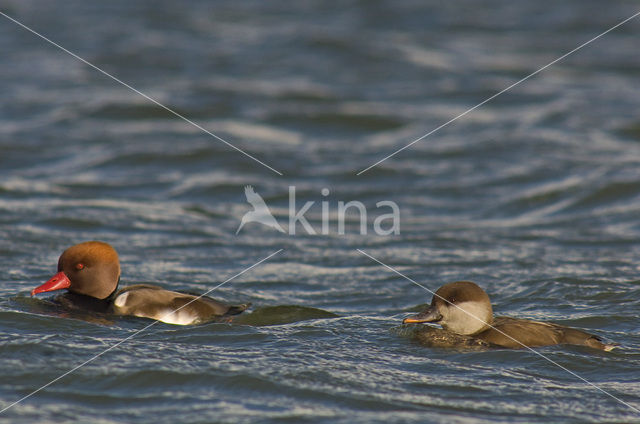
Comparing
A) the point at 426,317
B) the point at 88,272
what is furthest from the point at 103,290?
the point at 426,317

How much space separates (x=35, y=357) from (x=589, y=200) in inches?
322

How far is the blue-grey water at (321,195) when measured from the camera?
6215 mm

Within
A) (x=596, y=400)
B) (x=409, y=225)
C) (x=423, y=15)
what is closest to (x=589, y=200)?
(x=409, y=225)

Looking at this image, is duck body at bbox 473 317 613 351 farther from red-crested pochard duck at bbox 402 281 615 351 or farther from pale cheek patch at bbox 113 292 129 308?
pale cheek patch at bbox 113 292 129 308

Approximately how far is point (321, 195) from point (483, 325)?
6.34 m

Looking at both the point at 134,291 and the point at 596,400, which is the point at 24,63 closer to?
the point at 134,291

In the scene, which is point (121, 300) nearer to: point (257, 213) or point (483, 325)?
point (483, 325)

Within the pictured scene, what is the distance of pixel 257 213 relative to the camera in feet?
40.0

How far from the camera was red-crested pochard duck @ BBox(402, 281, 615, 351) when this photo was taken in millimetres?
6727

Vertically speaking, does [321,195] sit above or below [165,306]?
above

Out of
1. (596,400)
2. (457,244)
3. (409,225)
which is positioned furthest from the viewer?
(409,225)

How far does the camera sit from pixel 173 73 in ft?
63.0

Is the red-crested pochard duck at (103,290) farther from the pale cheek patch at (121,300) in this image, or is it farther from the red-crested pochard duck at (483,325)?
the red-crested pochard duck at (483,325)

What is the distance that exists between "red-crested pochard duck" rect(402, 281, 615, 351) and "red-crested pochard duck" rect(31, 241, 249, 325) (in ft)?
5.09
